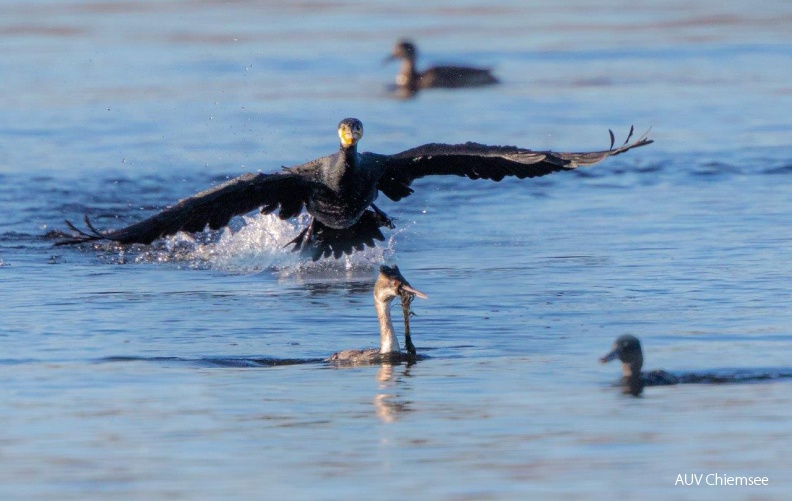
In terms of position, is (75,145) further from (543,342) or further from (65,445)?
(65,445)

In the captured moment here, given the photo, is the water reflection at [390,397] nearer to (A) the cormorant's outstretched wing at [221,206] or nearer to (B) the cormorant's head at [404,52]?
(A) the cormorant's outstretched wing at [221,206]

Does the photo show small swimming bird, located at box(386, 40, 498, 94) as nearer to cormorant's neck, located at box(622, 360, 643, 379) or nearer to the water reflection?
the water reflection

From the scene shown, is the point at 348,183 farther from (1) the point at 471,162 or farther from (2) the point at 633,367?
(2) the point at 633,367

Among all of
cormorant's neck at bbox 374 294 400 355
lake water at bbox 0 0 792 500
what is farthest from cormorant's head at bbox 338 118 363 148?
cormorant's neck at bbox 374 294 400 355

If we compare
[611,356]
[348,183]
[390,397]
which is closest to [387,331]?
[390,397]

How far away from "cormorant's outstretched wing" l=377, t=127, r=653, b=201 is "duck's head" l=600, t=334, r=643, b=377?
1.61m

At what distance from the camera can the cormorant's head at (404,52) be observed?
22359mm

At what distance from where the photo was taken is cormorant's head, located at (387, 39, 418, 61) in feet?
73.4

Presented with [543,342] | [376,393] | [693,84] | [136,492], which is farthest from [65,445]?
[693,84]

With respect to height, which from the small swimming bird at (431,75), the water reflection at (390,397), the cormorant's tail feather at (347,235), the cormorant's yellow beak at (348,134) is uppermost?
the small swimming bird at (431,75)

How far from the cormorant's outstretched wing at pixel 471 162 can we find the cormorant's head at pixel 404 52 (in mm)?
12475

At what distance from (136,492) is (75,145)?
444 inches

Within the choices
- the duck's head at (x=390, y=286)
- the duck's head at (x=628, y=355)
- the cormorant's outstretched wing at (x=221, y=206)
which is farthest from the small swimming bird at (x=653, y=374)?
the cormorant's outstretched wing at (x=221, y=206)

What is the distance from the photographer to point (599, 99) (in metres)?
19.3
